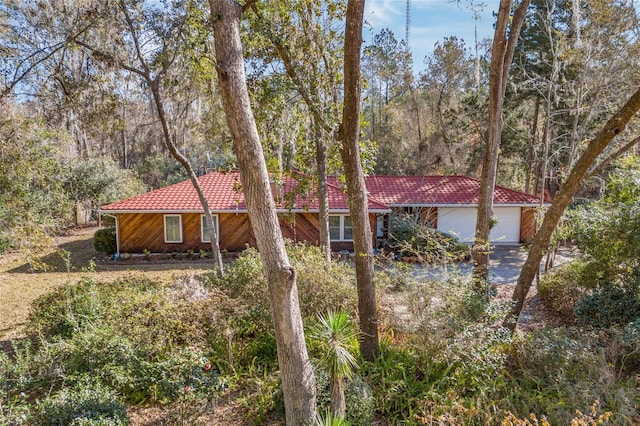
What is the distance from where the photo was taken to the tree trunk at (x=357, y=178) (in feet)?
15.0

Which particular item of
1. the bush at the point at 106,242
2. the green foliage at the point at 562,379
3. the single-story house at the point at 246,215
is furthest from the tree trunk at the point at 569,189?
the bush at the point at 106,242

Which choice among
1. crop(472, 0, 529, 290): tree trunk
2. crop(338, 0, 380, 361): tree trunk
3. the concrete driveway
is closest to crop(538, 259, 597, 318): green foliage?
the concrete driveway

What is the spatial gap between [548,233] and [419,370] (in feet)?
9.99

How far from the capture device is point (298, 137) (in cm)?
785

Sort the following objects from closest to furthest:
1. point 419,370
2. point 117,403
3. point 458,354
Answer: point 117,403, point 458,354, point 419,370

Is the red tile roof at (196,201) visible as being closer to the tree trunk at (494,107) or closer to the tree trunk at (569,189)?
the tree trunk at (494,107)

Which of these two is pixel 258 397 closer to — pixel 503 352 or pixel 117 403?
pixel 117 403

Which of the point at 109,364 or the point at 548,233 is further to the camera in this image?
the point at 548,233

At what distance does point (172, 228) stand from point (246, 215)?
9.02 ft

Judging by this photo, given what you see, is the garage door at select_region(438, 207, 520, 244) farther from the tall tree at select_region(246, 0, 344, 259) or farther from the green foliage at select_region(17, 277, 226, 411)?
the green foliage at select_region(17, 277, 226, 411)

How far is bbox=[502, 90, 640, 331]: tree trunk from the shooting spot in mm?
5262

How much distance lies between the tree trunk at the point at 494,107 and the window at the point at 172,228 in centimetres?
1070

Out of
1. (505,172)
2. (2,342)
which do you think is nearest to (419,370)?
(2,342)

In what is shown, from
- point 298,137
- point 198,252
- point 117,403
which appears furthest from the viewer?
point 198,252
